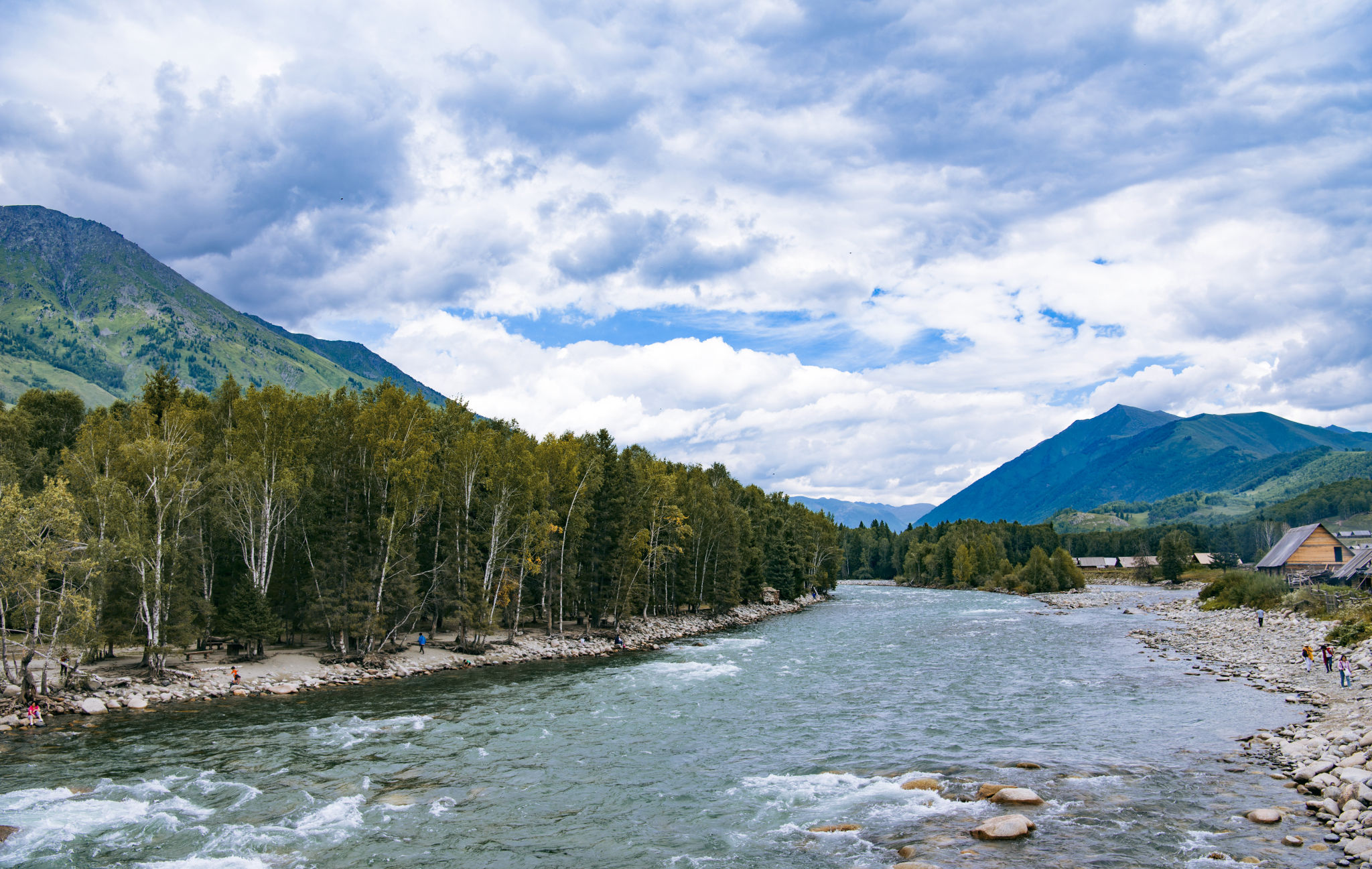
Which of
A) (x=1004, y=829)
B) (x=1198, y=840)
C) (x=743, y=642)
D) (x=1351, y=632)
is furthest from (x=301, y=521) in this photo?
(x=1351, y=632)

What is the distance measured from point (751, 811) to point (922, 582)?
184 meters

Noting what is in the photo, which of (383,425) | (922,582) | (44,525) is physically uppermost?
(383,425)

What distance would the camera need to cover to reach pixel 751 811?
20.8m

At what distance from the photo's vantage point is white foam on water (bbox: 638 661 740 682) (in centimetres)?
4528

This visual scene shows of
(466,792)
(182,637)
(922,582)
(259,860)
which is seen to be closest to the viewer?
(259,860)

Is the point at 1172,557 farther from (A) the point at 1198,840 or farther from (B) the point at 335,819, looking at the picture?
(B) the point at 335,819

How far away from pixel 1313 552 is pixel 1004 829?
4349 inches

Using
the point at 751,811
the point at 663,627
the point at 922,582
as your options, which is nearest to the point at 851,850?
the point at 751,811

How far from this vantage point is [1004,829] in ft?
59.4

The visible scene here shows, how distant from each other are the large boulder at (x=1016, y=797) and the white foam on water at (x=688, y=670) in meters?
24.7

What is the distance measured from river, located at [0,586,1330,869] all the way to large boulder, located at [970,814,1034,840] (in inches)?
17.4

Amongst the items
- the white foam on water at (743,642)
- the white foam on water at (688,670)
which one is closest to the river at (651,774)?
the white foam on water at (688,670)

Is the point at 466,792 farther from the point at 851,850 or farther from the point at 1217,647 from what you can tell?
the point at 1217,647

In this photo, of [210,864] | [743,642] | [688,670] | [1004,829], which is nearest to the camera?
[210,864]
